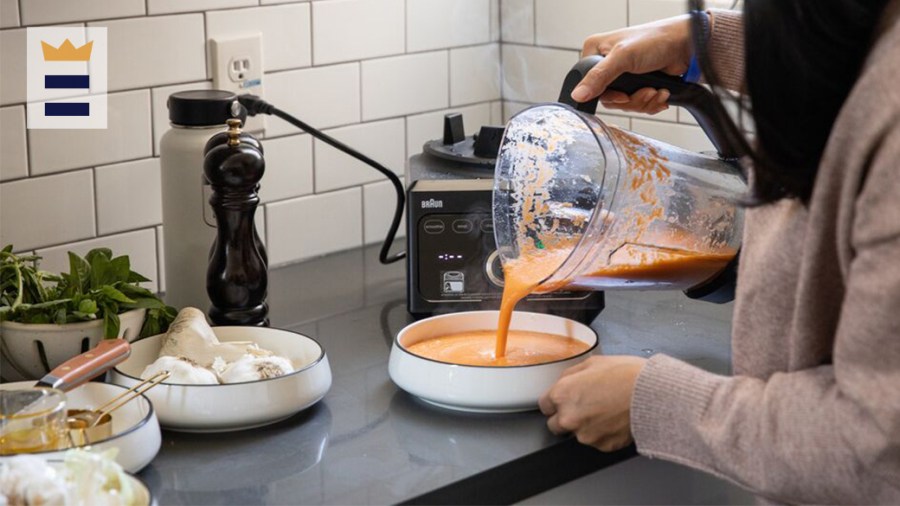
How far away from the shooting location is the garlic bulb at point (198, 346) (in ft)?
4.00

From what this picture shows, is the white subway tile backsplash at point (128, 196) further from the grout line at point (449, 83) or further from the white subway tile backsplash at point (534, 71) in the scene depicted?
the white subway tile backsplash at point (534, 71)

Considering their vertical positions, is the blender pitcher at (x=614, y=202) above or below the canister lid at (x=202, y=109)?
below

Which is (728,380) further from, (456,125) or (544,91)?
(544,91)

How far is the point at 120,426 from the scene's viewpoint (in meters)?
1.10

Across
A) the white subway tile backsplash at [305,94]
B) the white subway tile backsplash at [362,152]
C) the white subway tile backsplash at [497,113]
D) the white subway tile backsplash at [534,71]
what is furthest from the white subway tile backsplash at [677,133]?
the white subway tile backsplash at [362,152]

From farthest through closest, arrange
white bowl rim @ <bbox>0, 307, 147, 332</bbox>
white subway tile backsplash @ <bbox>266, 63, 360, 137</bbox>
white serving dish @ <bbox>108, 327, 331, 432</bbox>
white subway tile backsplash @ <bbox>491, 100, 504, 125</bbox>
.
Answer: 1. white subway tile backsplash @ <bbox>491, 100, 504, 125</bbox>
2. white subway tile backsplash @ <bbox>266, 63, 360, 137</bbox>
3. white bowl rim @ <bbox>0, 307, 147, 332</bbox>
4. white serving dish @ <bbox>108, 327, 331, 432</bbox>

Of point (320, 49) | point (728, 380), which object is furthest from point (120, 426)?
point (320, 49)

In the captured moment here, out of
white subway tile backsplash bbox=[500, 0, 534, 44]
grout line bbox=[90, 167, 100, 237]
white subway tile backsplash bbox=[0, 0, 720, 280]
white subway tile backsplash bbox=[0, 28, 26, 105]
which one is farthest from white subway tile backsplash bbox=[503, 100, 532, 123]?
white subway tile backsplash bbox=[0, 28, 26, 105]

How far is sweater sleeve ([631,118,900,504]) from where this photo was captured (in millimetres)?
786

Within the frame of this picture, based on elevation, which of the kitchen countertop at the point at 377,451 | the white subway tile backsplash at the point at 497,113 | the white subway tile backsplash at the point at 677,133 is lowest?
the kitchen countertop at the point at 377,451

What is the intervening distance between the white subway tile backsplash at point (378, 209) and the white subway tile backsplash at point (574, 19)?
355mm

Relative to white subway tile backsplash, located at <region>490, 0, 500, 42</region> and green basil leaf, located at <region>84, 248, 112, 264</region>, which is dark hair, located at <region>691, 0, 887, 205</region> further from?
white subway tile backsplash, located at <region>490, 0, 500, 42</region>

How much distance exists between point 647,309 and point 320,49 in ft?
1.98

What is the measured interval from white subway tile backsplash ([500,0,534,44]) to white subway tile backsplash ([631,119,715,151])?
0.79ft
